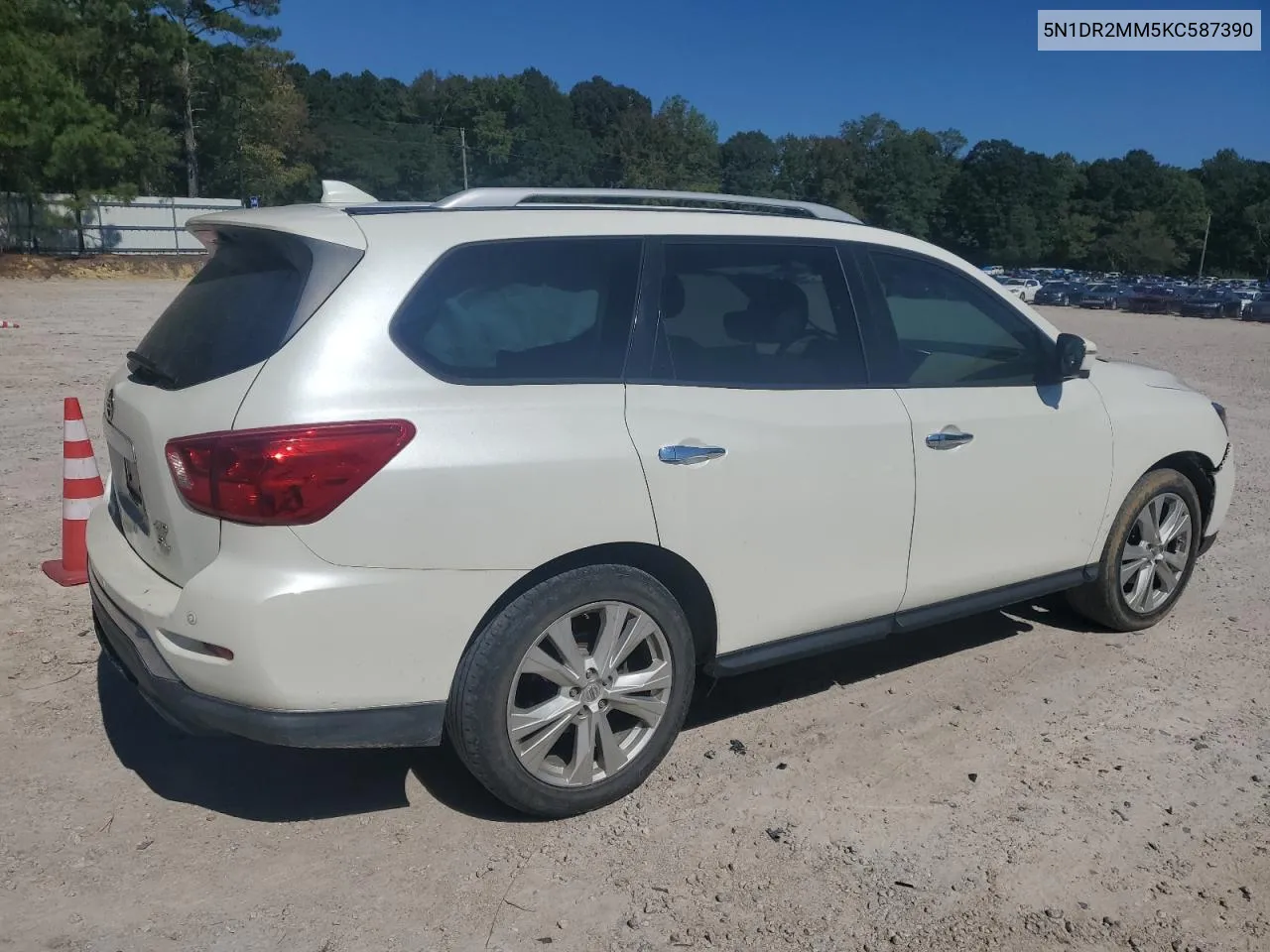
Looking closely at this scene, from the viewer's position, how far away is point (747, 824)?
349 centimetres

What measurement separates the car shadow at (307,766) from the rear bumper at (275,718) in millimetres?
504

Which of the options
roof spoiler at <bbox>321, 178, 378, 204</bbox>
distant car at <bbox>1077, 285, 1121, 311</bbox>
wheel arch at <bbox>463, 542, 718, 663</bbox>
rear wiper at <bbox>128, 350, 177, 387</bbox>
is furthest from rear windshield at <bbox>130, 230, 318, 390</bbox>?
distant car at <bbox>1077, 285, 1121, 311</bbox>

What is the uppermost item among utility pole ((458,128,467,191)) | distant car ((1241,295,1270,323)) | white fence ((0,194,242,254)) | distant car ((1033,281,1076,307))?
utility pole ((458,128,467,191))

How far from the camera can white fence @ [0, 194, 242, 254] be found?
4262 cm

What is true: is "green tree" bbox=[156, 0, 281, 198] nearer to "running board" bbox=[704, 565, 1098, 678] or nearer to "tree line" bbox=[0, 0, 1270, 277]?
"tree line" bbox=[0, 0, 1270, 277]

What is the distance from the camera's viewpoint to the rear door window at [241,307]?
311 cm

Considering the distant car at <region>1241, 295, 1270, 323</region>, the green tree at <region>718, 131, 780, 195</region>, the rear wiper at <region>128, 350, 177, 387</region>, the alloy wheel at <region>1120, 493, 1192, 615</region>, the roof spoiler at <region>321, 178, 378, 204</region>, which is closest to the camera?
the rear wiper at <region>128, 350, 177, 387</region>

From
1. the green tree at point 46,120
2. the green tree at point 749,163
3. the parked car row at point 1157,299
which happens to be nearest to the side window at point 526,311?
the parked car row at point 1157,299

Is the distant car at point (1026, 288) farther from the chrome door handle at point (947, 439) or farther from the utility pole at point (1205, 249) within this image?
the utility pole at point (1205, 249)

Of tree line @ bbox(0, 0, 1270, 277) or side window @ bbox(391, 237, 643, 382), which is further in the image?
tree line @ bbox(0, 0, 1270, 277)

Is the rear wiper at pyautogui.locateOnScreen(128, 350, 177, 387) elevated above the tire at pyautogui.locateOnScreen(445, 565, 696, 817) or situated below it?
above

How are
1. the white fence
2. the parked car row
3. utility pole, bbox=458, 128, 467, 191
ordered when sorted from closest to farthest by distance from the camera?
the white fence < the parked car row < utility pole, bbox=458, 128, 467, 191

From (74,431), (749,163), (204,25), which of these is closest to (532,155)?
(749,163)

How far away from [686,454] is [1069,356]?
6.34ft
